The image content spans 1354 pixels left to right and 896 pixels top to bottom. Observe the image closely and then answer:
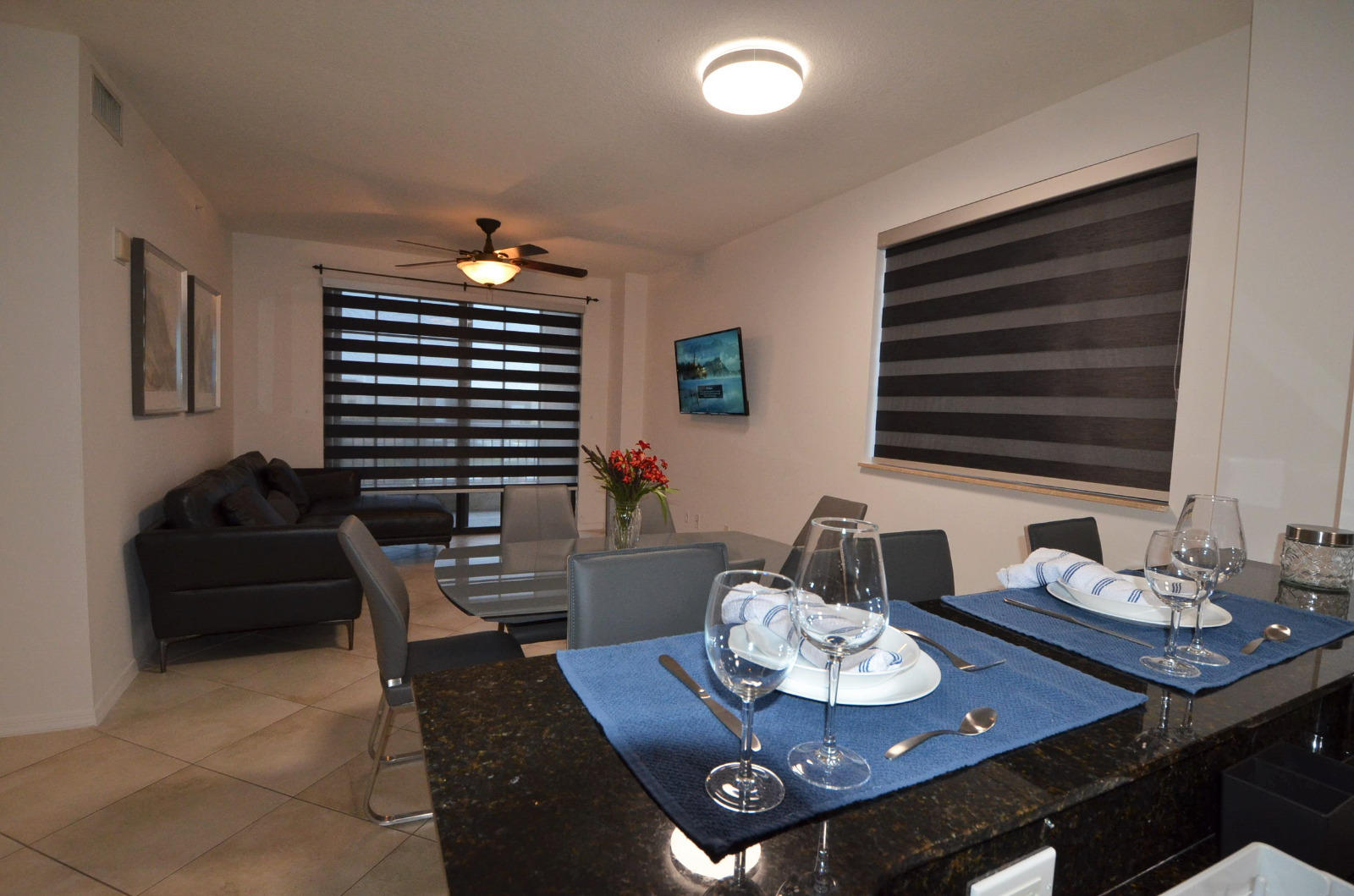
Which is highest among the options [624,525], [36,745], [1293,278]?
[1293,278]

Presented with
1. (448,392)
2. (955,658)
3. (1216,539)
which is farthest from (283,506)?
(1216,539)

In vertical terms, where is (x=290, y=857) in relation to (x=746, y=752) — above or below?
below

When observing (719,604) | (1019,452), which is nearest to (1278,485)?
(1019,452)

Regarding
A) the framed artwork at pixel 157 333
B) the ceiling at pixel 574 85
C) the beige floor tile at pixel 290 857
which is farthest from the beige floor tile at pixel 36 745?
the ceiling at pixel 574 85

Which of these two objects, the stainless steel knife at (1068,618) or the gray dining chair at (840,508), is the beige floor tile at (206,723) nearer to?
the gray dining chair at (840,508)

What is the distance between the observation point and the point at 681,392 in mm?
5641

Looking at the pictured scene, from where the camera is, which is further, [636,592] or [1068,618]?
[636,592]

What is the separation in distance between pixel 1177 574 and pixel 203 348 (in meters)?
4.95

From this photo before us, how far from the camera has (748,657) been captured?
0.62 metres

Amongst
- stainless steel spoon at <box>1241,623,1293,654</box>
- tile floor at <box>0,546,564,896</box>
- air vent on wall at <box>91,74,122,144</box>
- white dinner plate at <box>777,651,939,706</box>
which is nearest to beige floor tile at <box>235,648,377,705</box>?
tile floor at <box>0,546,564,896</box>

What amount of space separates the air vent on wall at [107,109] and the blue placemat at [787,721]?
3101 millimetres

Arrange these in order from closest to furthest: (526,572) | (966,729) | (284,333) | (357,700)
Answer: (966,729), (526,572), (357,700), (284,333)

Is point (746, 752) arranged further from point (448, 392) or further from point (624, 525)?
point (448, 392)

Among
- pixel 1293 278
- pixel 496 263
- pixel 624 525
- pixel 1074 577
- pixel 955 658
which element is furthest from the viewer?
pixel 496 263
